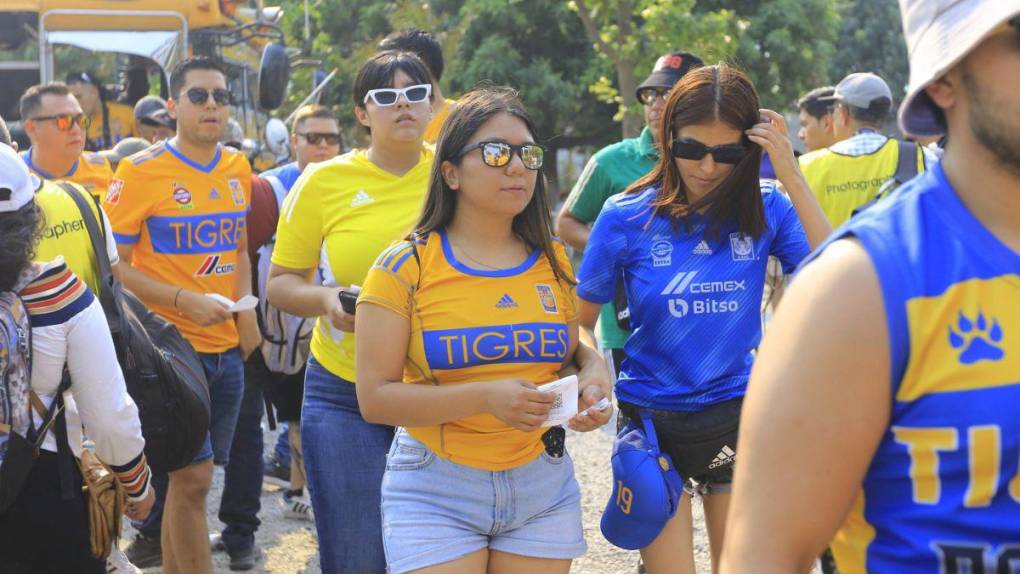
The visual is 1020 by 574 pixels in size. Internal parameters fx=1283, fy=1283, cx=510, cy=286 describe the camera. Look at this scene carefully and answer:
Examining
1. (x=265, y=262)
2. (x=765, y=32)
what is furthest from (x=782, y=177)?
(x=765, y=32)

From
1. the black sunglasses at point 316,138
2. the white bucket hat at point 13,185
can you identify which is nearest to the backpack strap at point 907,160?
the black sunglasses at point 316,138

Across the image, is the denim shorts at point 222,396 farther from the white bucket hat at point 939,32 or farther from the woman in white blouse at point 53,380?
the white bucket hat at point 939,32

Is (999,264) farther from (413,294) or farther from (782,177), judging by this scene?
(782,177)

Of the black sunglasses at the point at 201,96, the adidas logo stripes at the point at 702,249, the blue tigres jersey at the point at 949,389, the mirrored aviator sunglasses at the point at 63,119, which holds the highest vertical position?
the blue tigres jersey at the point at 949,389

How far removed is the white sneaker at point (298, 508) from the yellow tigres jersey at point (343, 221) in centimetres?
293

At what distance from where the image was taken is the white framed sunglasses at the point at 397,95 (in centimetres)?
423

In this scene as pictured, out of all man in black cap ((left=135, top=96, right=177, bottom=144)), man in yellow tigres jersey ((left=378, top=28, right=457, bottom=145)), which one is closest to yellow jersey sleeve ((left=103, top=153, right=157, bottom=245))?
man in yellow tigres jersey ((left=378, top=28, right=457, bottom=145))

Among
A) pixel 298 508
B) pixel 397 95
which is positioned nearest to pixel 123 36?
pixel 298 508

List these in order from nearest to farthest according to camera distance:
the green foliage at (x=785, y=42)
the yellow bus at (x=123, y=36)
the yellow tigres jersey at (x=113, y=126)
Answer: the yellow tigres jersey at (x=113, y=126), the yellow bus at (x=123, y=36), the green foliage at (x=785, y=42)

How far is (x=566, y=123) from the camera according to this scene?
2653 cm

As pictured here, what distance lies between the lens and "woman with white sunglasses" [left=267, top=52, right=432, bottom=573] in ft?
12.6

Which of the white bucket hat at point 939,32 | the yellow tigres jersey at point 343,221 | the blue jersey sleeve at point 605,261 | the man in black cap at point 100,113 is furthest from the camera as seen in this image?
the man in black cap at point 100,113

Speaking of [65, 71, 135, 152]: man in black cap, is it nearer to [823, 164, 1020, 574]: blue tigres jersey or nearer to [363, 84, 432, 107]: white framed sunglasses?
[363, 84, 432, 107]: white framed sunglasses

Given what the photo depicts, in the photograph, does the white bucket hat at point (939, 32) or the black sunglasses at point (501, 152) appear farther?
the black sunglasses at point (501, 152)
